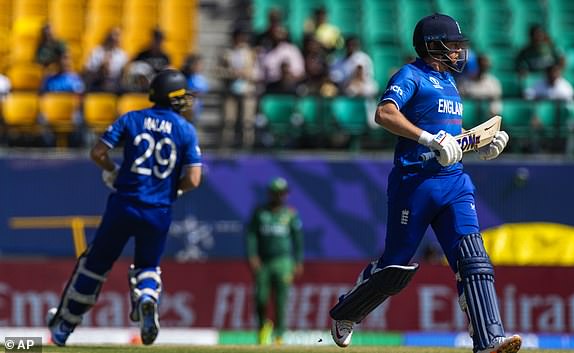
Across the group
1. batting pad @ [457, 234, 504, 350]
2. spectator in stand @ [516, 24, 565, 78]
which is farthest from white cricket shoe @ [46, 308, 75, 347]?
spectator in stand @ [516, 24, 565, 78]

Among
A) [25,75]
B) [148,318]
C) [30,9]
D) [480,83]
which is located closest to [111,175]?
[148,318]

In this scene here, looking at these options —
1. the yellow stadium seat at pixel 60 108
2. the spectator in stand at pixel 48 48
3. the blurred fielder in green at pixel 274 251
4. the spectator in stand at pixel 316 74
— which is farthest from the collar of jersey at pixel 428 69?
the spectator in stand at pixel 48 48

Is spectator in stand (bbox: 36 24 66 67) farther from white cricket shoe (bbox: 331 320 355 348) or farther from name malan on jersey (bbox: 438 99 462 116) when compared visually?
name malan on jersey (bbox: 438 99 462 116)

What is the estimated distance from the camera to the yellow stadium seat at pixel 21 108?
18.9 m

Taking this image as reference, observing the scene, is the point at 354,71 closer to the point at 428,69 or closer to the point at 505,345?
the point at 428,69

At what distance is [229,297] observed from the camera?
17.6 metres

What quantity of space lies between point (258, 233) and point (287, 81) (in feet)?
8.10

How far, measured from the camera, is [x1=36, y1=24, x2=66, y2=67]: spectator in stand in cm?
1980

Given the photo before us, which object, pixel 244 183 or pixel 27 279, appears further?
pixel 244 183

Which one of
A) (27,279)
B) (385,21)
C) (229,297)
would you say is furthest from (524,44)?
(27,279)

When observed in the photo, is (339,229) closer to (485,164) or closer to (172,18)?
(485,164)

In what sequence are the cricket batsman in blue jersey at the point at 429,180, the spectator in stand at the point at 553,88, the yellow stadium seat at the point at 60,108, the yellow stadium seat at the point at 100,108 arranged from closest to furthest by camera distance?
the cricket batsman in blue jersey at the point at 429,180
the yellow stadium seat at the point at 60,108
the yellow stadium seat at the point at 100,108
the spectator in stand at the point at 553,88

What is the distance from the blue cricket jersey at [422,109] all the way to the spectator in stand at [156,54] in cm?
990

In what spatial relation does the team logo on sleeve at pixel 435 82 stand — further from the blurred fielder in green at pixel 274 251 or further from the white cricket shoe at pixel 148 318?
the blurred fielder in green at pixel 274 251
